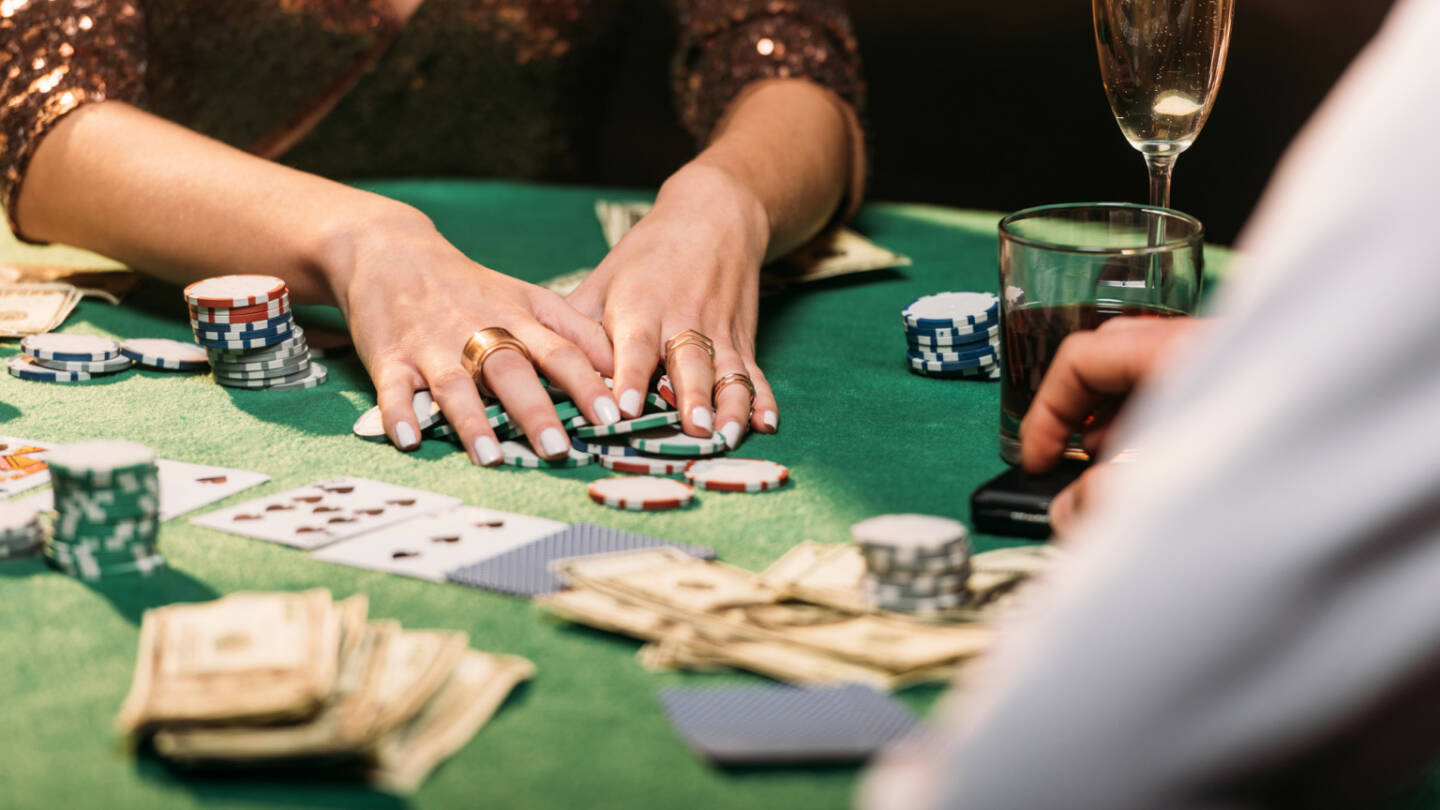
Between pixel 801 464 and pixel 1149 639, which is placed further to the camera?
pixel 801 464

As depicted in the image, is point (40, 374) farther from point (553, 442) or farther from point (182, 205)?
point (553, 442)

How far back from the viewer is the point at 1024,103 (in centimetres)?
373

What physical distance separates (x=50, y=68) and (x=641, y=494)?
1631mm

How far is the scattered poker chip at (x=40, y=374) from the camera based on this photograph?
5.88 feet

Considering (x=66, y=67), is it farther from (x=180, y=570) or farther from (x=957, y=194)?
(x=957, y=194)

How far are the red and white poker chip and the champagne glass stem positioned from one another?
3.69 ft

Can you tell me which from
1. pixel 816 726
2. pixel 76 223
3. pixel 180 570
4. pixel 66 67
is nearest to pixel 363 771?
pixel 816 726

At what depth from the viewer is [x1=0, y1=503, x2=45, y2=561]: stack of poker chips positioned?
47.2 inches

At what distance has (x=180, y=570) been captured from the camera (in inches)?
47.3

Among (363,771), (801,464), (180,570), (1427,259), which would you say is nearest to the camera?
(1427,259)

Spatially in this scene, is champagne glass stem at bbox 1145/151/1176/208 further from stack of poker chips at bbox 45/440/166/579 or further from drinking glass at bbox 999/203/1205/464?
stack of poker chips at bbox 45/440/166/579

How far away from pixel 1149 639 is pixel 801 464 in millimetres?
988

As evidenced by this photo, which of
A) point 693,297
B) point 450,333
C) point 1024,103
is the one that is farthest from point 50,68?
point 1024,103

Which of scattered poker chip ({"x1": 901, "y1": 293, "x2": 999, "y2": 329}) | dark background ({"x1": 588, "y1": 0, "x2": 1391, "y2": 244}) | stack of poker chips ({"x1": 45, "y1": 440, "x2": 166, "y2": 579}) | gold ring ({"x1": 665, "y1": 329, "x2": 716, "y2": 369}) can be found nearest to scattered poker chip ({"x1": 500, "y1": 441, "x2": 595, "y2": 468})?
gold ring ({"x1": 665, "y1": 329, "x2": 716, "y2": 369})
